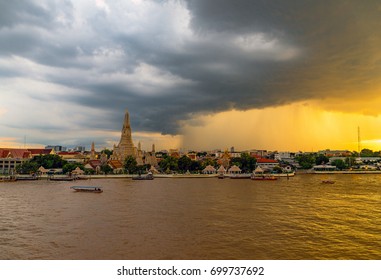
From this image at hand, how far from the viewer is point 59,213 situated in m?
20.7

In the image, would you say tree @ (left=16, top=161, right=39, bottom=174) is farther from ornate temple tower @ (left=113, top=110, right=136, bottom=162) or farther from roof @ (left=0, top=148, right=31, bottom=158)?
ornate temple tower @ (left=113, top=110, right=136, bottom=162)

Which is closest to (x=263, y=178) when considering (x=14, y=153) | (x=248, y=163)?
(x=248, y=163)

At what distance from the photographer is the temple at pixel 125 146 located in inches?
3211

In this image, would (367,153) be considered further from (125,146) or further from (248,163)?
(125,146)

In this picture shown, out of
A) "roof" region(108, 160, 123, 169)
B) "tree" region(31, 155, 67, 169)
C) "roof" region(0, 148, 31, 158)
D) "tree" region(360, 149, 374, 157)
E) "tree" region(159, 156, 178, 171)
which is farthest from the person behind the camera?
"tree" region(360, 149, 374, 157)

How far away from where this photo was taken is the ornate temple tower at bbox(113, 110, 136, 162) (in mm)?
81625

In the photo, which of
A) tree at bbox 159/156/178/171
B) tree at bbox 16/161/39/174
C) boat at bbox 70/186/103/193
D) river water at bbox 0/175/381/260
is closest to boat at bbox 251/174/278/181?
tree at bbox 159/156/178/171

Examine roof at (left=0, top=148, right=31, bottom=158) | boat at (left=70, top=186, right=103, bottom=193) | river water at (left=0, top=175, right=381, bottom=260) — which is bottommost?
river water at (left=0, top=175, right=381, bottom=260)

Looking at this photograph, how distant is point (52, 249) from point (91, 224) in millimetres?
4640

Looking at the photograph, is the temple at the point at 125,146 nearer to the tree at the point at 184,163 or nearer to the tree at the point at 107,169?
the tree at the point at 107,169

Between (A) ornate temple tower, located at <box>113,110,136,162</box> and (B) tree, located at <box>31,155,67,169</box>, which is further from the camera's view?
(A) ornate temple tower, located at <box>113,110,136,162</box>

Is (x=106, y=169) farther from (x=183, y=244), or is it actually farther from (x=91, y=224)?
(x=183, y=244)

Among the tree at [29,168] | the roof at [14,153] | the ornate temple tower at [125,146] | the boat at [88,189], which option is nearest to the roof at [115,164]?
the ornate temple tower at [125,146]

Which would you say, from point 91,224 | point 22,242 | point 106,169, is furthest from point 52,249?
point 106,169
